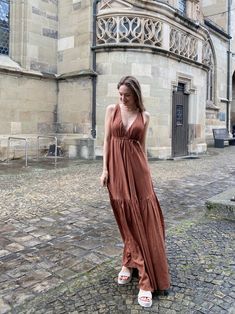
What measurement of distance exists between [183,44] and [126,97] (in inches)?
412

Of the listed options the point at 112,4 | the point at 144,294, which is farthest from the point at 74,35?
the point at 144,294

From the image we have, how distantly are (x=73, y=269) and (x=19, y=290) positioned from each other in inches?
20.0

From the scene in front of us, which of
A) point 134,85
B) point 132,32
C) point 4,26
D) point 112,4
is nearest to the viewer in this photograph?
point 134,85

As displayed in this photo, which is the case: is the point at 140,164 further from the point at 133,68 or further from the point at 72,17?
the point at 72,17

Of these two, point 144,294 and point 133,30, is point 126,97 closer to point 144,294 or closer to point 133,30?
point 144,294

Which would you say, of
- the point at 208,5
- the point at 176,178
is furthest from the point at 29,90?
the point at 208,5

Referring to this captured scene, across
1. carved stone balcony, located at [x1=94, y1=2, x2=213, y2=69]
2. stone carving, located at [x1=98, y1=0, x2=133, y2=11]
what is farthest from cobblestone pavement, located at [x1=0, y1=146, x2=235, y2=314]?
stone carving, located at [x1=98, y1=0, x2=133, y2=11]

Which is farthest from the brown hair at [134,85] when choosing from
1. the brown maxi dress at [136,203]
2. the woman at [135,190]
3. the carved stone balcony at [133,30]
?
the carved stone balcony at [133,30]

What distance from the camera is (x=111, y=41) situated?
1063 cm

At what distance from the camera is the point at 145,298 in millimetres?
2328

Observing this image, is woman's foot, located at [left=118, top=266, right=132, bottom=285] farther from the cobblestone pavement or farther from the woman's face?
the woman's face

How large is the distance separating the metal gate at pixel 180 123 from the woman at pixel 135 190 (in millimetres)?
9583

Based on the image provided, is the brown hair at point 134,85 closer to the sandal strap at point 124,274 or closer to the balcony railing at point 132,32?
the sandal strap at point 124,274

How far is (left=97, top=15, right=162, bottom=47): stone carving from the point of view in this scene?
34.4 ft
